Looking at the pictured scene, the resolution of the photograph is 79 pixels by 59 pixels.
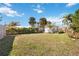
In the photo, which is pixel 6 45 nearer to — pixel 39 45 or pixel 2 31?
pixel 2 31

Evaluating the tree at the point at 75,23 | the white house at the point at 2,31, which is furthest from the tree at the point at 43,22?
the white house at the point at 2,31

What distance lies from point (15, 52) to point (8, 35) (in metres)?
0.29

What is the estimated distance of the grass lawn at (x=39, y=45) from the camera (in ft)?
11.2

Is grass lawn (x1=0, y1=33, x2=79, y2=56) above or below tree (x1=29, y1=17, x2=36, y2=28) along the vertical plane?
below

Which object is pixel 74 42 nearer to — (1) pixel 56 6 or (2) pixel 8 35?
(1) pixel 56 6

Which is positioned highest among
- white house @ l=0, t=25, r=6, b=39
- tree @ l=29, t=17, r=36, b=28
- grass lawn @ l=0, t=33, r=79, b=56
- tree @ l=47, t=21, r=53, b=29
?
tree @ l=29, t=17, r=36, b=28

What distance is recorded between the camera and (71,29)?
136 inches

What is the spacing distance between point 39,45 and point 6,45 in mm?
484

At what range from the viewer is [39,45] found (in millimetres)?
3441

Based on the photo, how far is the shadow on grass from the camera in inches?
135

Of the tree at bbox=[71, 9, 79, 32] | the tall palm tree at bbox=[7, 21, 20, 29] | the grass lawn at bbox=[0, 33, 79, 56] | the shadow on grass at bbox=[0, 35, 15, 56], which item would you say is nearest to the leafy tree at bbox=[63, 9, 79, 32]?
the tree at bbox=[71, 9, 79, 32]

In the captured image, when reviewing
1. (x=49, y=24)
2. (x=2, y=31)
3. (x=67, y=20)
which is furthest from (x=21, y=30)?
(x=67, y=20)

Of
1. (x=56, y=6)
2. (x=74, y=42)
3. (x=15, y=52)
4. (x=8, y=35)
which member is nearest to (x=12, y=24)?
(x=8, y=35)

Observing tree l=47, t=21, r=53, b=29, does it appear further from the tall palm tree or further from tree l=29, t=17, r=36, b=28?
the tall palm tree
